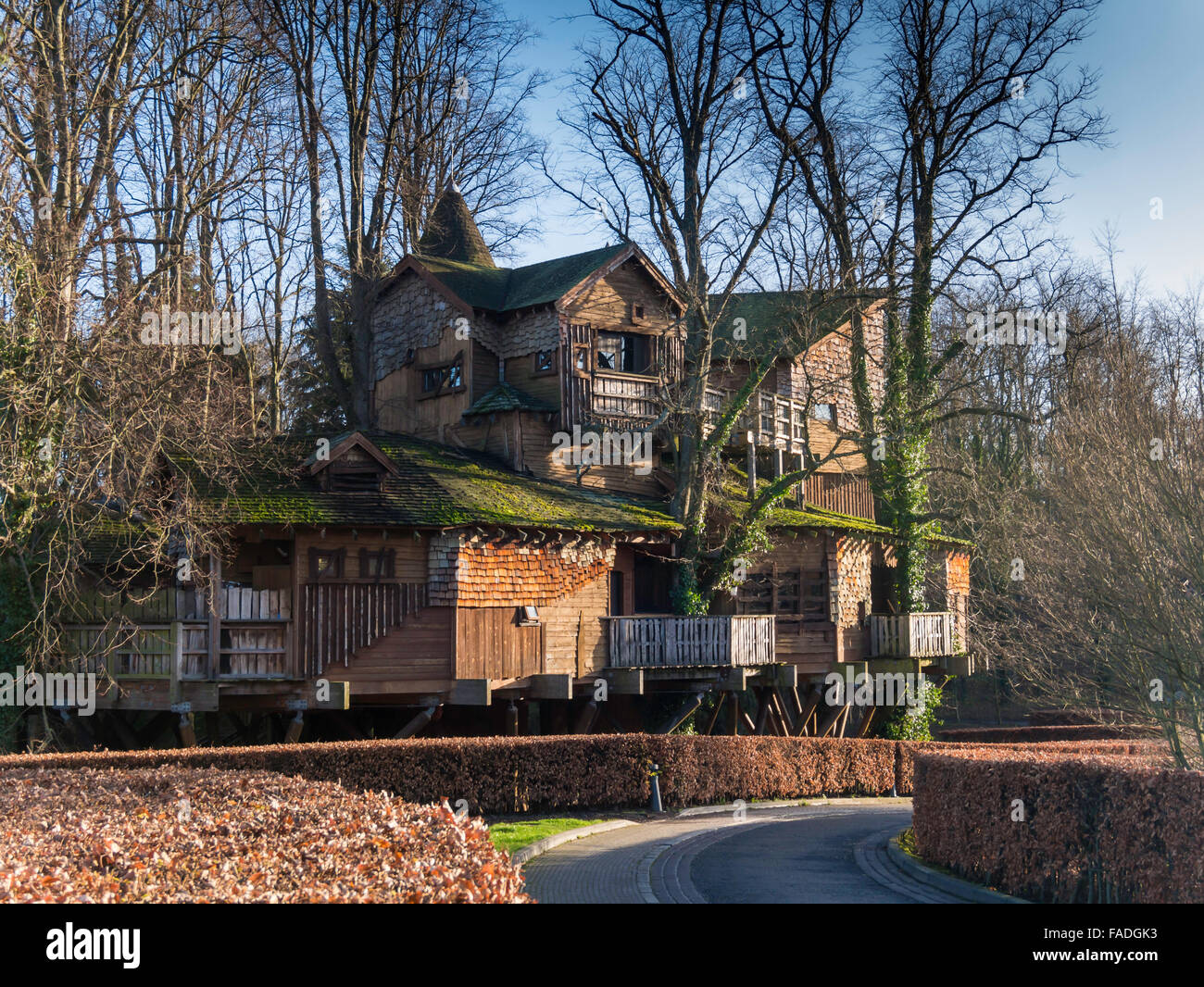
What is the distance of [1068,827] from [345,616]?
15282 millimetres

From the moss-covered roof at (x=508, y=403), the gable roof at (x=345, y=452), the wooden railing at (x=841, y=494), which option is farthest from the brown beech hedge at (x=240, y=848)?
the wooden railing at (x=841, y=494)

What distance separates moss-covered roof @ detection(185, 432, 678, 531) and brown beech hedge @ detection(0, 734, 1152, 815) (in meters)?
5.38

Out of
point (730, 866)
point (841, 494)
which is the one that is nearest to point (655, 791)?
point (730, 866)

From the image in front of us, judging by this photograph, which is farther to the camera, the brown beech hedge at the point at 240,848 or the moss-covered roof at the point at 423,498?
the moss-covered roof at the point at 423,498

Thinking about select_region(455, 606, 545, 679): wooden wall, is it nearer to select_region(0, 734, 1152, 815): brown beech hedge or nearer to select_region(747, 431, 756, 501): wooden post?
select_region(0, 734, 1152, 815): brown beech hedge

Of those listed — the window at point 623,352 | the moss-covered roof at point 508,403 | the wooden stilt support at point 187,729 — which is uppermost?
the window at point 623,352

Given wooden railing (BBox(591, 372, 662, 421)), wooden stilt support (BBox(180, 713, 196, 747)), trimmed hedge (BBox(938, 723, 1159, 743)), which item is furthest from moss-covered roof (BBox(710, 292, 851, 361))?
wooden stilt support (BBox(180, 713, 196, 747))

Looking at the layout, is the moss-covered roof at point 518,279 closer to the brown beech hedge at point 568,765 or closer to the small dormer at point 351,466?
the small dormer at point 351,466

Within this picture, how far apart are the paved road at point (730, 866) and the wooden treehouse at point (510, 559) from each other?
6527 millimetres

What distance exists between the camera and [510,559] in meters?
27.3

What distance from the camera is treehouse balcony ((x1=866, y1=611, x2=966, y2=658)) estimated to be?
34.2m

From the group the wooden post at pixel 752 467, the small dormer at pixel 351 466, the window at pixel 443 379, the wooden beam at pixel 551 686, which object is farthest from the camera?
the window at pixel 443 379

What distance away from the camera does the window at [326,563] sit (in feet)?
81.7
